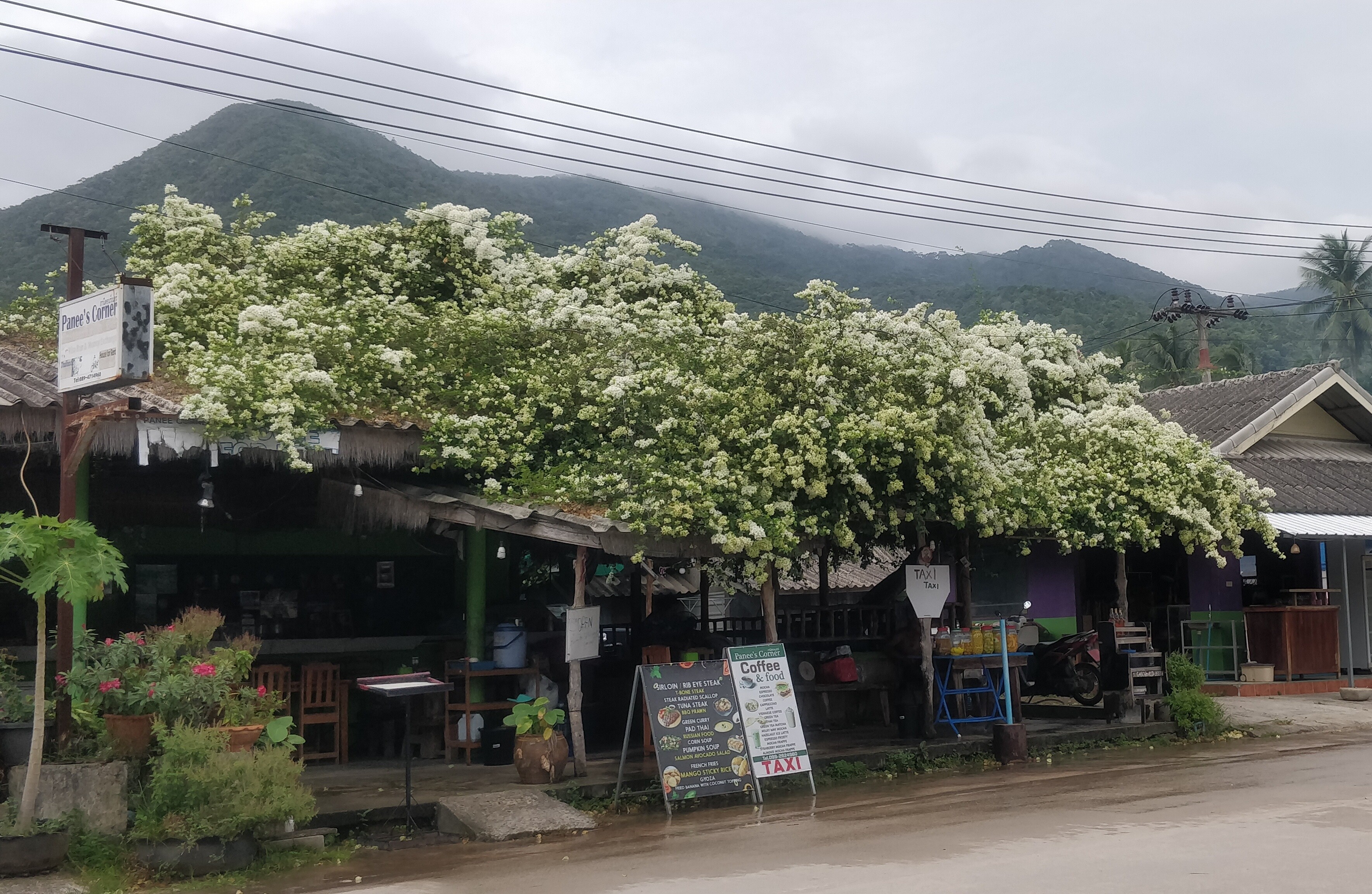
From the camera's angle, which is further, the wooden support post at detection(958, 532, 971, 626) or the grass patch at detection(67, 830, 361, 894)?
the wooden support post at detection(958, 532, 971, 626)

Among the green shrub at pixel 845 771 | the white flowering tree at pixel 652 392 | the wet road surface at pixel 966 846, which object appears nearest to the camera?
the wet road surface at pixel 966 846

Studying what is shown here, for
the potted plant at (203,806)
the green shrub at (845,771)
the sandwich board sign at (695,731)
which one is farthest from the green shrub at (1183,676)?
the potted plant at (203,806)

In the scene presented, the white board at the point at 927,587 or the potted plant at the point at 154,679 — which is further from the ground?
the white board at the point at 927,587

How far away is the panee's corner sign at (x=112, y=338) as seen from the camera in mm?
8359

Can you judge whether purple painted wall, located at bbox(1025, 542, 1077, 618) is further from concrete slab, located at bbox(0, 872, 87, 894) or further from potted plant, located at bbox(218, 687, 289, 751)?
concrete slab, located at bbox(0, 872, 87, 894)

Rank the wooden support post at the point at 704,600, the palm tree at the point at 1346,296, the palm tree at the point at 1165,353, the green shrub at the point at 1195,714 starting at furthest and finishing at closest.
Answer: the palm tree at the point at 1346,296
the palm tree at the point at 1165,353
the wooden support post at the point at 704,600
the green shrub at the point at 1195,714

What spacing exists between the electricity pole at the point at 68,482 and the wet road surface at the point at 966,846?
2.13 meters

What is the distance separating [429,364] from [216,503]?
290cm

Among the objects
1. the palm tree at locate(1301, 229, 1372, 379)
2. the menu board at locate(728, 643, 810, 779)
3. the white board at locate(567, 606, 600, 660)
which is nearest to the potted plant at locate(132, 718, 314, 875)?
the white board at locate(567, 606, 600, 660)

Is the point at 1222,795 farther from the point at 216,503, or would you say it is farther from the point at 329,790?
the point at 216,503

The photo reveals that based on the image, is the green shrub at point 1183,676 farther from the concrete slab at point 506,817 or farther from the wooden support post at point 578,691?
the concrete slab at point 506,817

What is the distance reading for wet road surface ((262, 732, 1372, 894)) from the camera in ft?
25.0

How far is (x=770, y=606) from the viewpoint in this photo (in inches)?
496

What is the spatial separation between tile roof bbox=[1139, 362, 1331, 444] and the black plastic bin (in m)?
13.7
